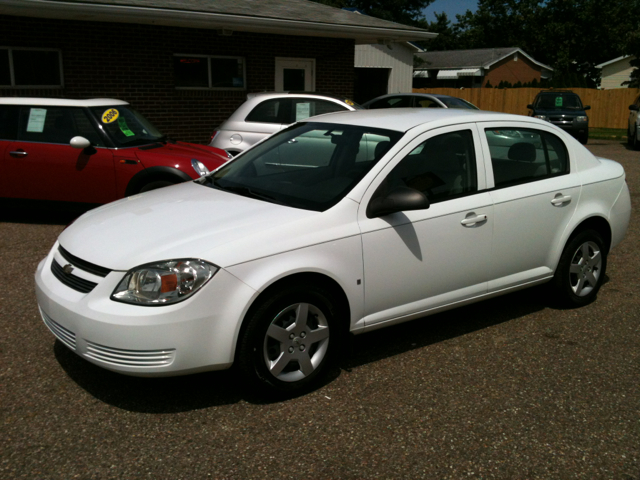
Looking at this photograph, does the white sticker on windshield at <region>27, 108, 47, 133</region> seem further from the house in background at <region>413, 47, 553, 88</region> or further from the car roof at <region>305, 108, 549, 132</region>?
the house in background at <region>413, 47, 553, 88</region>

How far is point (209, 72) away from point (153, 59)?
1.33m

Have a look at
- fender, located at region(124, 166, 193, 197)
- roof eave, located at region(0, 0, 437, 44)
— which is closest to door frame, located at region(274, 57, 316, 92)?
roof eave, located at region(0, 0, 437, 44)

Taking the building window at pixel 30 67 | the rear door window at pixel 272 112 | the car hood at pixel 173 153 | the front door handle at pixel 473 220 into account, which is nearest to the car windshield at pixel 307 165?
the front door handle at pixel 473 220

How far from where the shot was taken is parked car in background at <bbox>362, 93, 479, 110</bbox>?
1542 centimetres

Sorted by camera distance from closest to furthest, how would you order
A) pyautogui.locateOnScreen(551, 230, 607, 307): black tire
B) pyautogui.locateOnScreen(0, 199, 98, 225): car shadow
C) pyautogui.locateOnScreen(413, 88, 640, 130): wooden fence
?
pyautogui.locateOnScreen(551, 230, 607, 307): black tire < pyautogui.locateOnScreen(0, 199, 98, 225): car shadow < pyautogui.locateOnScreen(413, 88, 640, 130): wooden fence

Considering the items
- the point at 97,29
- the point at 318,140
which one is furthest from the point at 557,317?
the point at 97,29

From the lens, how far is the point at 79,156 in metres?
8.23

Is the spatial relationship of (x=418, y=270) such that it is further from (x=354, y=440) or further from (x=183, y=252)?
(x=183, y=252)

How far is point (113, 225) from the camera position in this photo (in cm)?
418

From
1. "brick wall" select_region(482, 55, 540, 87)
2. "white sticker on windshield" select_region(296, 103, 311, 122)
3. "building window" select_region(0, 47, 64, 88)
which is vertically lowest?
"white sticker on windshield" select_region(296, 103, 311, 122)

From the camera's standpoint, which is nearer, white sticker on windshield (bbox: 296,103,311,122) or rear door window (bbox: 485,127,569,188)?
rear door window (bbox: 485,127,569,188)

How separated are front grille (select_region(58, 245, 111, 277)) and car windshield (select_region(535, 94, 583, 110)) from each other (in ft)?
72.9

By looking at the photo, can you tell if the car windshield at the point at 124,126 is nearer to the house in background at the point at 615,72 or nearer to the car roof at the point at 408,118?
the car roof at the point at 408,118

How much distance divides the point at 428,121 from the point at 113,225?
2212 millimetres
